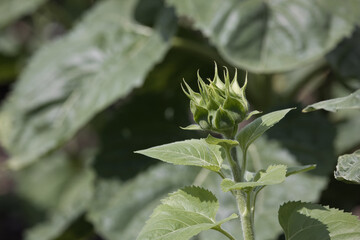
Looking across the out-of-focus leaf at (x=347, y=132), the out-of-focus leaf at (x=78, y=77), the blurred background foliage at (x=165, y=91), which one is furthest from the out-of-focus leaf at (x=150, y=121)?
the out-of-focus leaf at (x=347, y=132)

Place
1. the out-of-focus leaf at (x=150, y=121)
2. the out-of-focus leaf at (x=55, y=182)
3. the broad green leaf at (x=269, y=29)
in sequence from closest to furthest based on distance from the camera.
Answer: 1. the broad green leaf at (x=269, y=29)
2. the out-of-focus leaf at (x=150, y=121)
3. the out-of-focus leaf at (x=55, y=182)

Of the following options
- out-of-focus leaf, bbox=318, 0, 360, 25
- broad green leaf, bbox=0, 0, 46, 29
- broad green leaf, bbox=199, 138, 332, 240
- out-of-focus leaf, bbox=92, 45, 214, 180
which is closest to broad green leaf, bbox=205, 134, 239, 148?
broad green leaf, bbox=199, 138, 332, 240

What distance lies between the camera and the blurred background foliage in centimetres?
109

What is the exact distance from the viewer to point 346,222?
493 millimetres

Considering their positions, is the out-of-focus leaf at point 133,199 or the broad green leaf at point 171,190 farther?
the out-of-focus leaf at point 133,199

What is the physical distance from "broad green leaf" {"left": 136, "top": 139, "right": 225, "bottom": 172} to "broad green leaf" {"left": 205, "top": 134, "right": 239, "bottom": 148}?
0.05ft

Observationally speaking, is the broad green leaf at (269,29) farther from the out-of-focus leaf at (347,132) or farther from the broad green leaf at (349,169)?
the broad green leaf at (349,169)

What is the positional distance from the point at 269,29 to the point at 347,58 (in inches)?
7.0

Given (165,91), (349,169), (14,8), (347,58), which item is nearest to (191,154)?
(349,169)

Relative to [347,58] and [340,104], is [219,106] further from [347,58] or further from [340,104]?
[347,58]

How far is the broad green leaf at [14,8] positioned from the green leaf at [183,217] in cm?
128

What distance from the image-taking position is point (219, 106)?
1.52ft

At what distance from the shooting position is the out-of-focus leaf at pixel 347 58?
1.14 metres

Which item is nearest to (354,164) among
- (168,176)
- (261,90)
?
(168,176)
